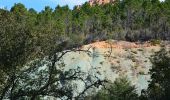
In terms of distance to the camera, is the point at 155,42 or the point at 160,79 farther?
the point at 155,42

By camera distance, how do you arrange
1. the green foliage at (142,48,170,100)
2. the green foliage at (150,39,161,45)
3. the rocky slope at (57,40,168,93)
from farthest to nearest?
1. the green foliage at (150,39,161,45)
2. the rocky slope at (57,40,168,93)
3. the green foliage at (142,48,170,100)

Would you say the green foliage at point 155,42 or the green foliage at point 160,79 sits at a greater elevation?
the green foliage at point 160,79

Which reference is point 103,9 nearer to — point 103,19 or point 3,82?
point 103,19

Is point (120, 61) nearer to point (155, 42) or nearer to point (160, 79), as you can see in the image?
point (155, 42)

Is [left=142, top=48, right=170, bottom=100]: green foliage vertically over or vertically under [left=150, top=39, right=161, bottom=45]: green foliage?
over

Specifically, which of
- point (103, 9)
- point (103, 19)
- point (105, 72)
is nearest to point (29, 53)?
point (105, 72)

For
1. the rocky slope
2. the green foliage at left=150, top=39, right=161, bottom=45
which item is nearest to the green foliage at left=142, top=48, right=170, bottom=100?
the rocky slope

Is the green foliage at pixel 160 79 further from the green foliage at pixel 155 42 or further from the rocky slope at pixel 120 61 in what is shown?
the green foliage at pixel 155 42

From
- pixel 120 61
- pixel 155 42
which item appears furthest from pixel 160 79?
pixel 155 42

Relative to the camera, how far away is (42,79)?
18.4m

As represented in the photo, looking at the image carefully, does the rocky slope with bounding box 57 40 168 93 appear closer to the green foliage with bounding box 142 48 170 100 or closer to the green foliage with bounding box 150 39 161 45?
the green foliage with bounding box 150 39 161 45

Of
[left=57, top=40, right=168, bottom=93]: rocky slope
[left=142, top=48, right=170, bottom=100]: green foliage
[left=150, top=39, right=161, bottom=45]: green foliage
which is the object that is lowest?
[left=57, top=40, right=168, bottom=93]: rocky slope

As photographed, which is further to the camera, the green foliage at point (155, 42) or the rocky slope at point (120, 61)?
the green foliage at point (155, 42)

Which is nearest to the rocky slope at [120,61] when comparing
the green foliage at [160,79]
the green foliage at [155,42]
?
the green foliage at [155,42]
